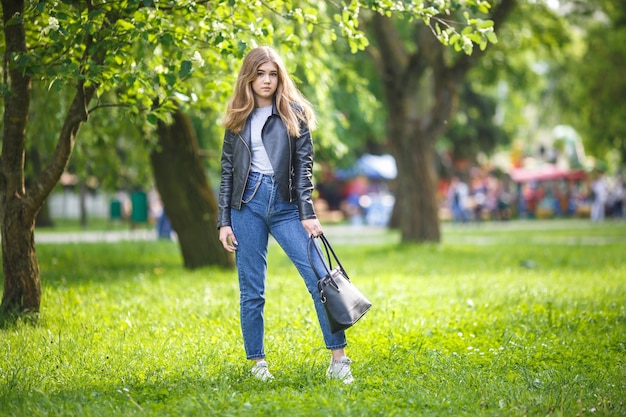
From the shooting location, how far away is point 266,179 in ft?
17.6

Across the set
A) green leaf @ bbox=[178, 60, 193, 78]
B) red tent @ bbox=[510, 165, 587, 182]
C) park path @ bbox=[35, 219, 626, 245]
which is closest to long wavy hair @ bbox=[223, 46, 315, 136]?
green leaf @ bbox=[178, 60, 193, 78]

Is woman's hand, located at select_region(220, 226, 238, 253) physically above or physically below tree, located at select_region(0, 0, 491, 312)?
below

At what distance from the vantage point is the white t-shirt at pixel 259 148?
537 centimetres

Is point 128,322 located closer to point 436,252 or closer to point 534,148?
point 436,252

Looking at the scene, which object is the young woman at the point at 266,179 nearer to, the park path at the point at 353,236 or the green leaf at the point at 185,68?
the green leaf at the point at 185,68

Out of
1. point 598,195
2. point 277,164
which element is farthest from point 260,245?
point 598,195

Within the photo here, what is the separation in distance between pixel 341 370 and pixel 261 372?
0.51m

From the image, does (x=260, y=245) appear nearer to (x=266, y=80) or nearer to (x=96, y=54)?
(x=266, y=80)

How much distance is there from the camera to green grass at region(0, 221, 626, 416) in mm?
4922

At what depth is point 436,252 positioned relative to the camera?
645 inches

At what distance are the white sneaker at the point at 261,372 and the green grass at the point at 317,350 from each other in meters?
0.07

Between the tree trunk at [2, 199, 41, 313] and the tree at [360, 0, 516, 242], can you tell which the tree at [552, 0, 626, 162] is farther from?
the tree trunk at [2, 199, 41, 313]

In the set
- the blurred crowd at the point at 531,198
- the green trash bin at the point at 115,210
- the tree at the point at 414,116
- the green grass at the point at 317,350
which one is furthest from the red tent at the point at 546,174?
the green grass at the point at 317,350

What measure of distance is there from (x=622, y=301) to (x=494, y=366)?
3.53 m
